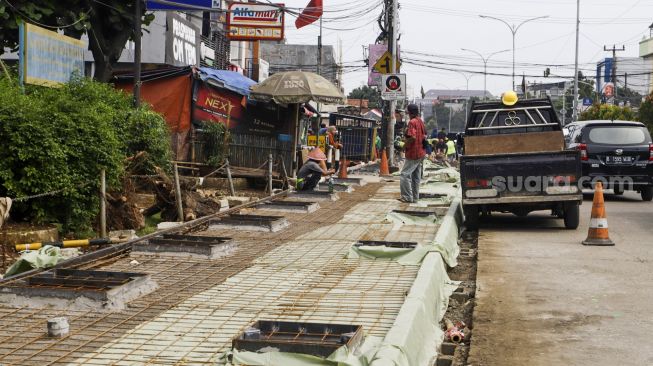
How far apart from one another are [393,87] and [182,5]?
29.0ft

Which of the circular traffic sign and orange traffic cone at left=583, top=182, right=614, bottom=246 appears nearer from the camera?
orange traffic cone at left=583, top=182, right=614, bottom=246

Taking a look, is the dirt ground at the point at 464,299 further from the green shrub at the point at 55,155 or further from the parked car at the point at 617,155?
the parked car at the point at 617,155

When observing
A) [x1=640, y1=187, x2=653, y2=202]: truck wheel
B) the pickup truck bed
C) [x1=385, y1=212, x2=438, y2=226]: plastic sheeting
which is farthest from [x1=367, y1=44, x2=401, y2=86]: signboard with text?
[x1=385, y1=212, x2=438, y2=226]: plastic sheeting

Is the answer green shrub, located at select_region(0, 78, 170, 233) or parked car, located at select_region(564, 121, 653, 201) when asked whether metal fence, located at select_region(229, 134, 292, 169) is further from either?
green shrub, located at select_region(0, 78, 170, 233)

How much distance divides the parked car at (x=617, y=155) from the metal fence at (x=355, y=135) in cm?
1550

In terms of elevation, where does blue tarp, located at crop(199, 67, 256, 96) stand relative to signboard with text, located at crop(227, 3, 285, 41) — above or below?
below

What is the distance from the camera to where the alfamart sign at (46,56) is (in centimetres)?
1118

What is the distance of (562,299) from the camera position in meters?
7.68

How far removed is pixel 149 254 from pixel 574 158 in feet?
22.7

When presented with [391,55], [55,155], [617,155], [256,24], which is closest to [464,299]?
[55,155]

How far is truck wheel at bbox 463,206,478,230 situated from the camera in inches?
521

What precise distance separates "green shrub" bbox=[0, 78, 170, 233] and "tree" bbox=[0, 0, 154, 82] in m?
2.44

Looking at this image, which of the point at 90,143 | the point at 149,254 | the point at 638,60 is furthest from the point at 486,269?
the point at 638,60

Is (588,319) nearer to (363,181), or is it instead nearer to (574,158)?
(574,158)
